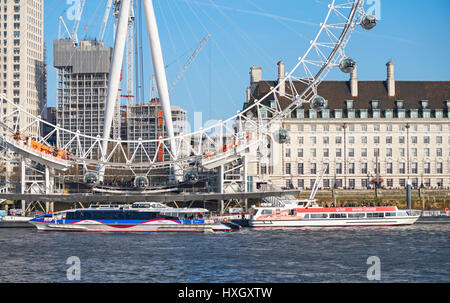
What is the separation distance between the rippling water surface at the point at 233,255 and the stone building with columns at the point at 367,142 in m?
48.3

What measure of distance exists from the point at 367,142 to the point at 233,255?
7794cm

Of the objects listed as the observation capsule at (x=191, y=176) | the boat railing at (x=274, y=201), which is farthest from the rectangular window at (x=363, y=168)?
the observation capsule at (x=191, y=176)

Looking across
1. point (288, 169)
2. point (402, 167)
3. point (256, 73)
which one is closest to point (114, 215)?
point (288, 169)

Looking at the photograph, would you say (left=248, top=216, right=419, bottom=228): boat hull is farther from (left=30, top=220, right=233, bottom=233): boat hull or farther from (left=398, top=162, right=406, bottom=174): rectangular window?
(left=398, top=162, right=406, bottom=174): rectangular window

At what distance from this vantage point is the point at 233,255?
6588 centimetres

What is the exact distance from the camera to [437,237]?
8050 cm

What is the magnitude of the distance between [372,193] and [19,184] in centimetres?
5293

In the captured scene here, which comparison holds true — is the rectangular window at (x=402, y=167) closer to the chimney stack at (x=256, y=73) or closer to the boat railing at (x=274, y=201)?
the chimney stack at (x=256, y=73)

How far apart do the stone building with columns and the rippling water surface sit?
48265 millimetres

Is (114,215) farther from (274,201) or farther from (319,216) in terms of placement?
(319,216)

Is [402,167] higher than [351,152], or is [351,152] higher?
[351,152]
